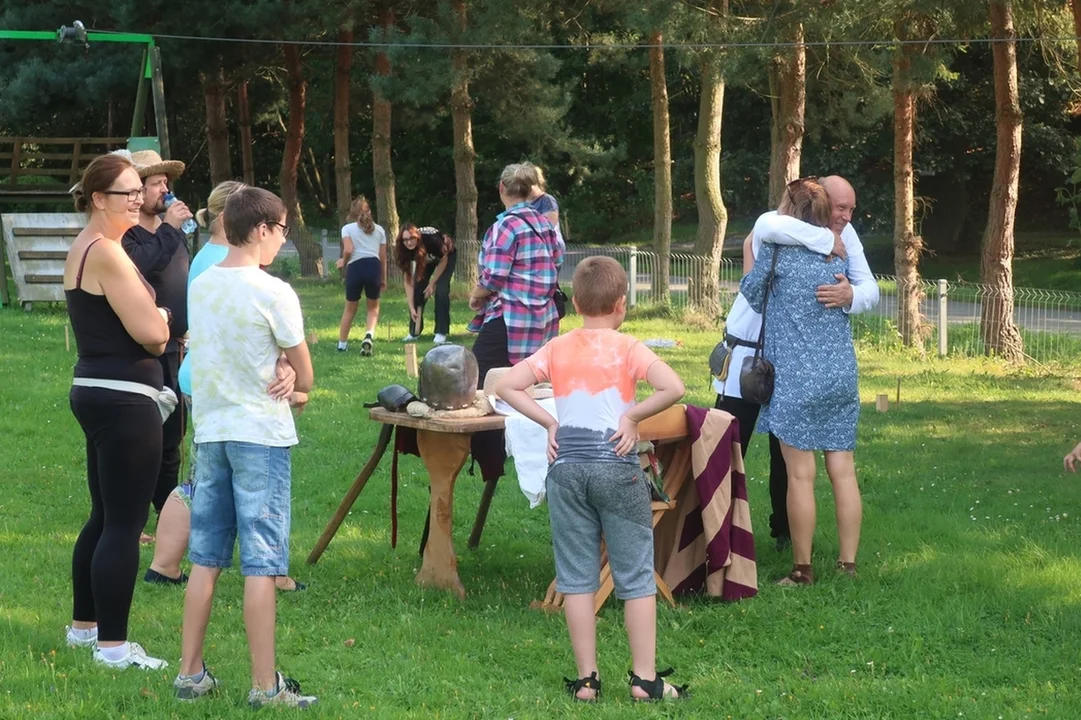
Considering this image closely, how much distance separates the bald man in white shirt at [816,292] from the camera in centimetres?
593

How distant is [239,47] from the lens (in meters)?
25.7

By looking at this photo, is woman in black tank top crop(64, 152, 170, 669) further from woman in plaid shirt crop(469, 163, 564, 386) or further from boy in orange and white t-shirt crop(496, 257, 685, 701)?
woman in plaid shirt crop(469, 163, 564, 386)

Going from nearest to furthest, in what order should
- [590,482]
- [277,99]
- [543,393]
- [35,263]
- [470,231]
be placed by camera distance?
1. [590,482]
2. [543,393]
3. [35,263]
4. [470,231]
5. [277,99]

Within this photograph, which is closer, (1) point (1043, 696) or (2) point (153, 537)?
(1) point (1043, 696)

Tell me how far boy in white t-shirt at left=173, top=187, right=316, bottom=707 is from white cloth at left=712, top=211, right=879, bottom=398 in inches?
94.9

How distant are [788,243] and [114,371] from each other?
294 cm

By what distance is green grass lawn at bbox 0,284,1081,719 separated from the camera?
4.67m

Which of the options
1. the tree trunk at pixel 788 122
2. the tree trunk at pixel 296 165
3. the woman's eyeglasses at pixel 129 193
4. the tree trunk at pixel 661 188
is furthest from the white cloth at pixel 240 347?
the tree trunk at pixel 296 165

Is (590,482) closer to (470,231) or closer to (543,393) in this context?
(543,393)

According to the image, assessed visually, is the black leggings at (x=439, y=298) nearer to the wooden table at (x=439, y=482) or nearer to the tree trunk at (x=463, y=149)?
the tree trunk at (x=463, y=149)

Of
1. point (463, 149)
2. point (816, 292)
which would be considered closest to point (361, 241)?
point (463, 149)

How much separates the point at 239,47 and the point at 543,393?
846 inches

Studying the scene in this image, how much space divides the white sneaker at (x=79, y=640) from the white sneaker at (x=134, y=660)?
201mm

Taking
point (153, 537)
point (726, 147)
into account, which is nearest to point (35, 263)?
point (153, 537)
